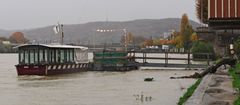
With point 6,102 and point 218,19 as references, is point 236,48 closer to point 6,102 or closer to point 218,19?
point 218,19

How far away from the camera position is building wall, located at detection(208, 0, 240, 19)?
2466 cm

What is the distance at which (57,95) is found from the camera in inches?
1101

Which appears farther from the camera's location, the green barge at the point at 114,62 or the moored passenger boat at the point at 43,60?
the green barge at the point at 114,62

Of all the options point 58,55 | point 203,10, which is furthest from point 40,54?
point 203,10

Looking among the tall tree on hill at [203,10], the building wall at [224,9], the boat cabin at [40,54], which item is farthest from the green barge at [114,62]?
the building wall at [224,9]

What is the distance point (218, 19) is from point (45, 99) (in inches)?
357

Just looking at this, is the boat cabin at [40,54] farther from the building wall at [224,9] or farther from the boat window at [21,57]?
the building wall at [224,9]

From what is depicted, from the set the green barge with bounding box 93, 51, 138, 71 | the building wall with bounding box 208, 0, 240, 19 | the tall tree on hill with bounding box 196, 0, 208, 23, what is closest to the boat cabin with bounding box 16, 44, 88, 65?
the green barge with bounding box 93, 51, 138, 71

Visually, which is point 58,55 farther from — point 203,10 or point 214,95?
point 214,95

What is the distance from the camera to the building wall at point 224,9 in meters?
24.7

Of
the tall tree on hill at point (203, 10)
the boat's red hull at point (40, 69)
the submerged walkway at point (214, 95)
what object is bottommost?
the boat's red hull at point (40, 69)

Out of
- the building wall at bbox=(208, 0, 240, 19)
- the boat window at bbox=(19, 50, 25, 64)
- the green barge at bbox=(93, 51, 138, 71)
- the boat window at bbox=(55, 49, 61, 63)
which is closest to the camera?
the building wall at bbox=(208, 0, 240, 19)

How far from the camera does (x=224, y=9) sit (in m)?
24.8

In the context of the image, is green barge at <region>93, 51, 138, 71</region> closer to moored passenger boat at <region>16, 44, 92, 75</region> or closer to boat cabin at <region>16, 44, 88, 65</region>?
moored passenger boat at <region>16, 44, 92, 75</region>
